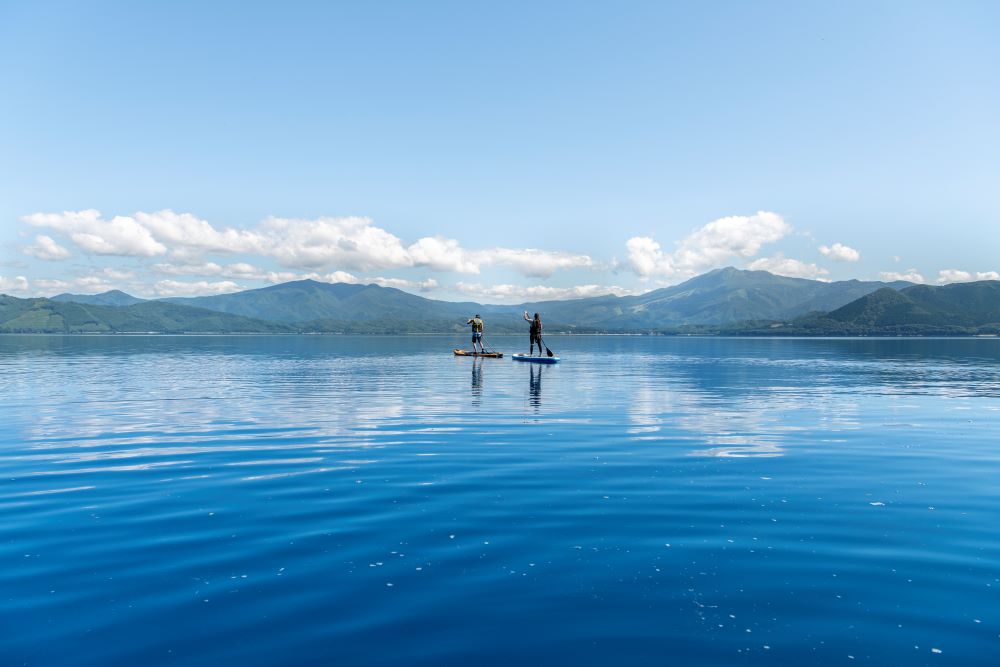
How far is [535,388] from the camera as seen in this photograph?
4438cm

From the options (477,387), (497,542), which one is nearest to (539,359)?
(477,387)

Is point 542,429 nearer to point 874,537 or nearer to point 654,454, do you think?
point 654,454

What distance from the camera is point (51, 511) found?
46.8ft

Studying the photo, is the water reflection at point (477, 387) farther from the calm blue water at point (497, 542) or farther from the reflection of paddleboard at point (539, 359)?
the reflection of paddleboard at point (539, 359)

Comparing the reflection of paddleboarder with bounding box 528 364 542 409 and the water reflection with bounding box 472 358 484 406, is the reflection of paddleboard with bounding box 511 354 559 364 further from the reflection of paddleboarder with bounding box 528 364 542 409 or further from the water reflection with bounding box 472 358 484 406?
the water reflection with bounding box 472 358 484 406

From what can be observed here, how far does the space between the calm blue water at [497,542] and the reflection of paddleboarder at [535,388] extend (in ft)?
25.5

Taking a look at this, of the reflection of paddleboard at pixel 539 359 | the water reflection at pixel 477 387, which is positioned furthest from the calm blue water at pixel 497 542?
the reflection of paddleboard at pixel 539 359

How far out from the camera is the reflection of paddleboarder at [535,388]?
36084mm

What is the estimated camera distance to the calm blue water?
816 cm

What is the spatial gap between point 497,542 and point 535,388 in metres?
32.4

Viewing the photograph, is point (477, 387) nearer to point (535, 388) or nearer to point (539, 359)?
point (535, 388)

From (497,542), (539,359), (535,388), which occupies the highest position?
(539,359)

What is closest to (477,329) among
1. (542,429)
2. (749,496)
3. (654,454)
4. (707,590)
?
(542,429)

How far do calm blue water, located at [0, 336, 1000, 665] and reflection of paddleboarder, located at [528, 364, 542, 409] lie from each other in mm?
7780
